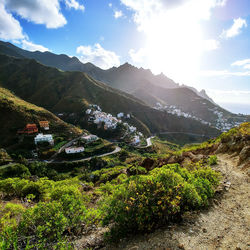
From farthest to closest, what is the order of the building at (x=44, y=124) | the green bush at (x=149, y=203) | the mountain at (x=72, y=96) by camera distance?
1. the mountain at (x=72, y=96)
2. the building at (x=44, y=124)
3. the green bush at (x=149, y=203)

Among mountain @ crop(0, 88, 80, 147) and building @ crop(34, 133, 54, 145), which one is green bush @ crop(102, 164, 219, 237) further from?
mountain @ crop(0, 88, 80, 147)

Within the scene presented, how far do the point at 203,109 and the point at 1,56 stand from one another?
277233 mm

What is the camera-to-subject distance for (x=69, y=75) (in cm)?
15550

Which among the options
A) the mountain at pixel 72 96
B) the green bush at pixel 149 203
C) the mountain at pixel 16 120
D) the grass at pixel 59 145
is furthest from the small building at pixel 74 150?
the mountain at pixel 72 96

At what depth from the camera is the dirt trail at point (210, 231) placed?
4941 mm

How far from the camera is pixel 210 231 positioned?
560 cm

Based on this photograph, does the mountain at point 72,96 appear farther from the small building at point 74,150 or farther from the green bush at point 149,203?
the green bush at point 149,203

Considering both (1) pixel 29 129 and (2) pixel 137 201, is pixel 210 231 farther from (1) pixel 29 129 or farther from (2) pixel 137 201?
(1) pixel 29 129

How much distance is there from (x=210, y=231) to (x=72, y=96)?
134204 mm

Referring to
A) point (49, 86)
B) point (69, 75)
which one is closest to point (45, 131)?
point (49, 86)

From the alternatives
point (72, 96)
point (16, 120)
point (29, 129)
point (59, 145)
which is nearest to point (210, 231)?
point (59, 145)

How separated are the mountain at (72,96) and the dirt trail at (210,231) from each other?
344ft

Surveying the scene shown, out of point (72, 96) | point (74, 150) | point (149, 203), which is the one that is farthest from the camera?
point (72, 96)

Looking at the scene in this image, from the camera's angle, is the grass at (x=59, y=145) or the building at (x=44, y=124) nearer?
the grass at (x=59, y=145)
